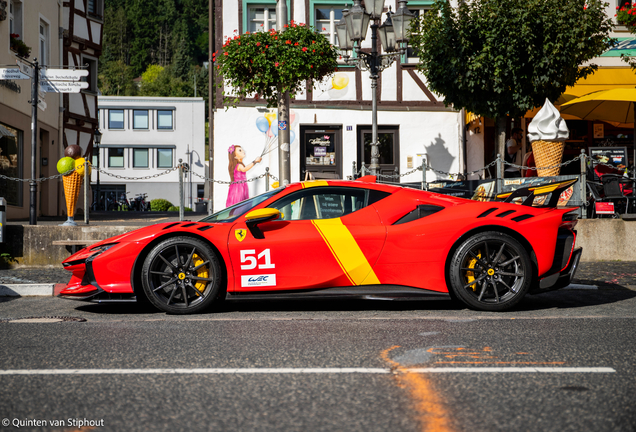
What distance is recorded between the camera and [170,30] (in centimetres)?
10394

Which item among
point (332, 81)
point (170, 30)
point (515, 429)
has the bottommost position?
point (515, 429)

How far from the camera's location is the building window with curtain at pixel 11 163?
57.2 feet

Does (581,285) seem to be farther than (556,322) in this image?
Yes

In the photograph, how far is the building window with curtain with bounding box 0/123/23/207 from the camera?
17.4 meters

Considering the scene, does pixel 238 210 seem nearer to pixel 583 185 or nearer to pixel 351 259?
pixel 351 259

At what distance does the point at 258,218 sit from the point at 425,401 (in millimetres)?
2857

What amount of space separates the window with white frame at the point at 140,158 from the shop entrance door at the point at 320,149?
3912 cm

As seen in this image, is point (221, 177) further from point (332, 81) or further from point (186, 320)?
point (186, 320)

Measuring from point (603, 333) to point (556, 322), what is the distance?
1.70 ft

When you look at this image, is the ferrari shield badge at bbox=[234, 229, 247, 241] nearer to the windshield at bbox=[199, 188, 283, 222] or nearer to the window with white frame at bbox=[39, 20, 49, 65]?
the windshield at bbox=[199, 188, 283, 222]

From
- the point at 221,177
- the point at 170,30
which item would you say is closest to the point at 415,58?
the point at 221,177

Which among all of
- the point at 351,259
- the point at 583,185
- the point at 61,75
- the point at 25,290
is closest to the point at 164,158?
the point at 61,75

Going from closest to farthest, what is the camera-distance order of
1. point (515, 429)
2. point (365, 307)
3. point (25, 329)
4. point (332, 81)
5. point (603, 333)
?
point (515, 429), point (603, 333), point (25, 329), point (365, 307), point (332, 81)

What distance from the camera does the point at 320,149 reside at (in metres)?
19.3
